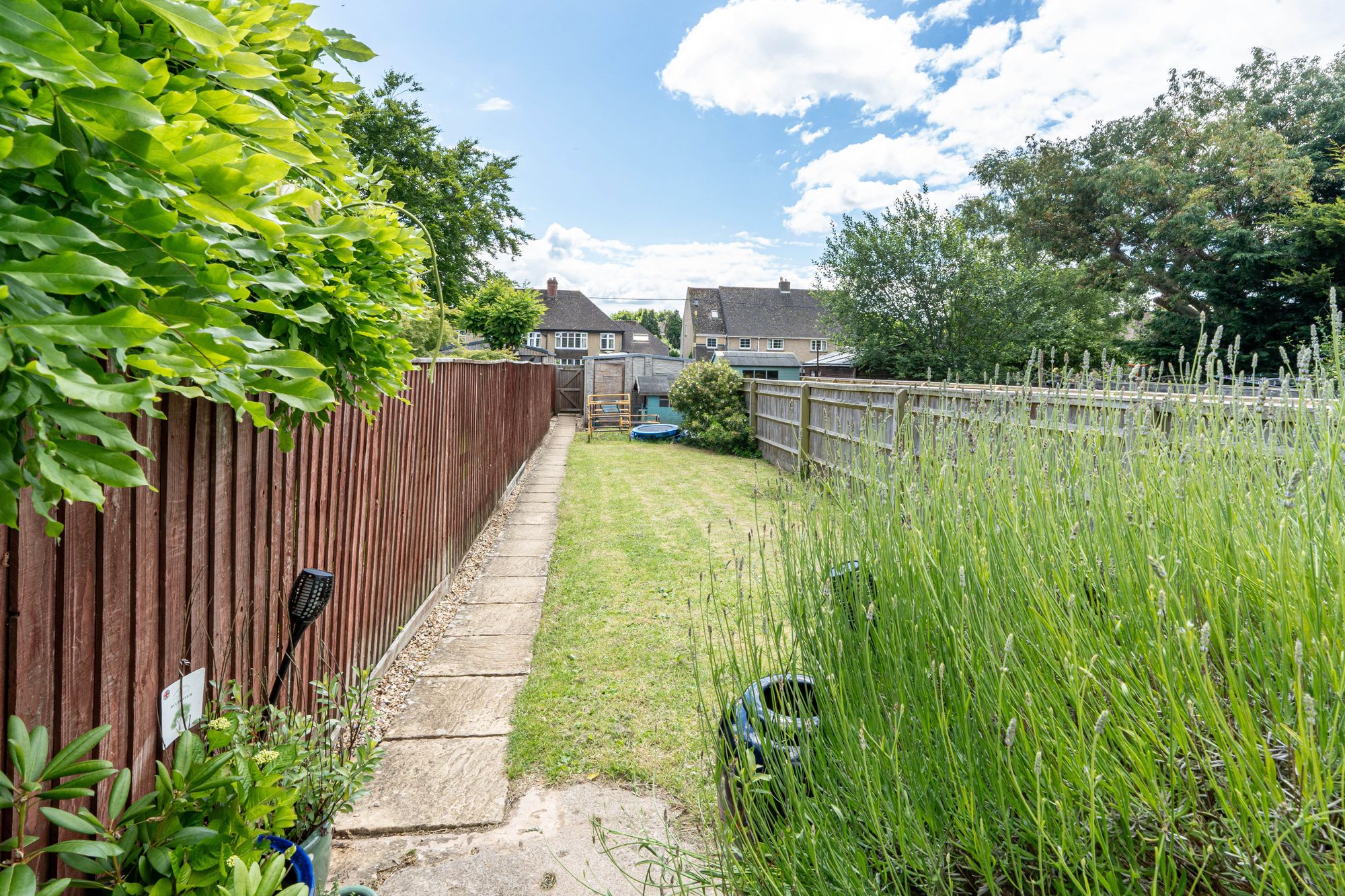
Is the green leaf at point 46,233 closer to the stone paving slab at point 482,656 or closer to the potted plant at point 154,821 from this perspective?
the potted plant at point 154,821

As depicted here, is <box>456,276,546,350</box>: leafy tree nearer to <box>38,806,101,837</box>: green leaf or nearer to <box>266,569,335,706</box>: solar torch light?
<box>266,569,335,706</box>: solar torch light

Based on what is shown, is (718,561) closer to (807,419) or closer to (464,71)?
(807,419)

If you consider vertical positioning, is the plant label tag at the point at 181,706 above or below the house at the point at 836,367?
below

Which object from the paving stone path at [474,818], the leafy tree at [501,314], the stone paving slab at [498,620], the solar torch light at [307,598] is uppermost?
the leafy tree at [501,314]

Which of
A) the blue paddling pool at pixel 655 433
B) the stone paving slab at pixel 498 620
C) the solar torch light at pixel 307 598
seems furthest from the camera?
the blue paddling pool at pixel 655 433

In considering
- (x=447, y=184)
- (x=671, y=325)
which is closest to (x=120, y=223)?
(x=447, y=184)

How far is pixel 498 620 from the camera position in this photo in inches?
169

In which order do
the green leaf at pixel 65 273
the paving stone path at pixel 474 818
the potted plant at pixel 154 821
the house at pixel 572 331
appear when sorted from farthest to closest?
the house at pixel 572 331 → the paving stone path at pixel 474 818 → the potted plant at pixel 154 821 → the green leaf at pixel 65 273

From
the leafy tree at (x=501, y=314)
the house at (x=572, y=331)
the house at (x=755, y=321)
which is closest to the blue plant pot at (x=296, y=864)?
the leafy tree at (x=501, y=314)

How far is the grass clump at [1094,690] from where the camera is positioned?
0.96 meters

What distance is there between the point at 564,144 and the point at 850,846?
1539 centimetres

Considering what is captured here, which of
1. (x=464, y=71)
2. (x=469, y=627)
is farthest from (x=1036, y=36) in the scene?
(x=469, y=627)

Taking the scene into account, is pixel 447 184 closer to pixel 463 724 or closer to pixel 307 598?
pixel 463 724

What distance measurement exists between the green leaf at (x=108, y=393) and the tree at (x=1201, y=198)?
2366cm
